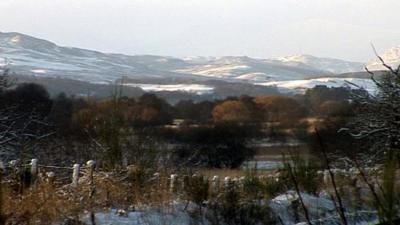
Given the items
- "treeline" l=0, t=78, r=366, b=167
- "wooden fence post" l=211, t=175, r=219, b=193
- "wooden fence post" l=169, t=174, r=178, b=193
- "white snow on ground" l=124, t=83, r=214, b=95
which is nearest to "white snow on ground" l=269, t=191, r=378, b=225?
"wooden fence post" l=211, t=175, r=219, b=193

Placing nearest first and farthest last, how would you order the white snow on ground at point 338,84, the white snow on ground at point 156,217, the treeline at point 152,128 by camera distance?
the white snow on ground at point 156,217, the treeline at point 152,128, the white snow on ground at point 338,84

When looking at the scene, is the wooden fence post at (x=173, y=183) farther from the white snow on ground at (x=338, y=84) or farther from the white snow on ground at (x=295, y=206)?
the white snow on ground at (x=338, y=84)

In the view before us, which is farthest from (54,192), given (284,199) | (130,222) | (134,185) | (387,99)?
(387,99)

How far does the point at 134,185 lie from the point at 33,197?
11.7 ft

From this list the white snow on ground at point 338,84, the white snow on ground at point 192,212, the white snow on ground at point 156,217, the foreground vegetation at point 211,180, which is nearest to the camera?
the foreground vegetation at point 211,180

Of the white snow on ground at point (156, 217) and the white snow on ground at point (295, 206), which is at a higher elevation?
the white snow on ground at point (156, 217)

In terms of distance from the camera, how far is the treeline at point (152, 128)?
516 inches

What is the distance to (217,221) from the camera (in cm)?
1053

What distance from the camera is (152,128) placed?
81.6ft

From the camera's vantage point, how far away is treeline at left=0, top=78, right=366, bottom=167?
13102mm

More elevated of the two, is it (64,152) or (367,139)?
(367,139)

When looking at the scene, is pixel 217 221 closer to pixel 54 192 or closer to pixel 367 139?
pixel 54 192

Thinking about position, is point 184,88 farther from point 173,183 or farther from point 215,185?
point 173,183

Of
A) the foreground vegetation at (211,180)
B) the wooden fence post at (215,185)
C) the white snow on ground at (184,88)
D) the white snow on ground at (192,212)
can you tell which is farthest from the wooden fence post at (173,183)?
the white snow on ground at (184,88)
